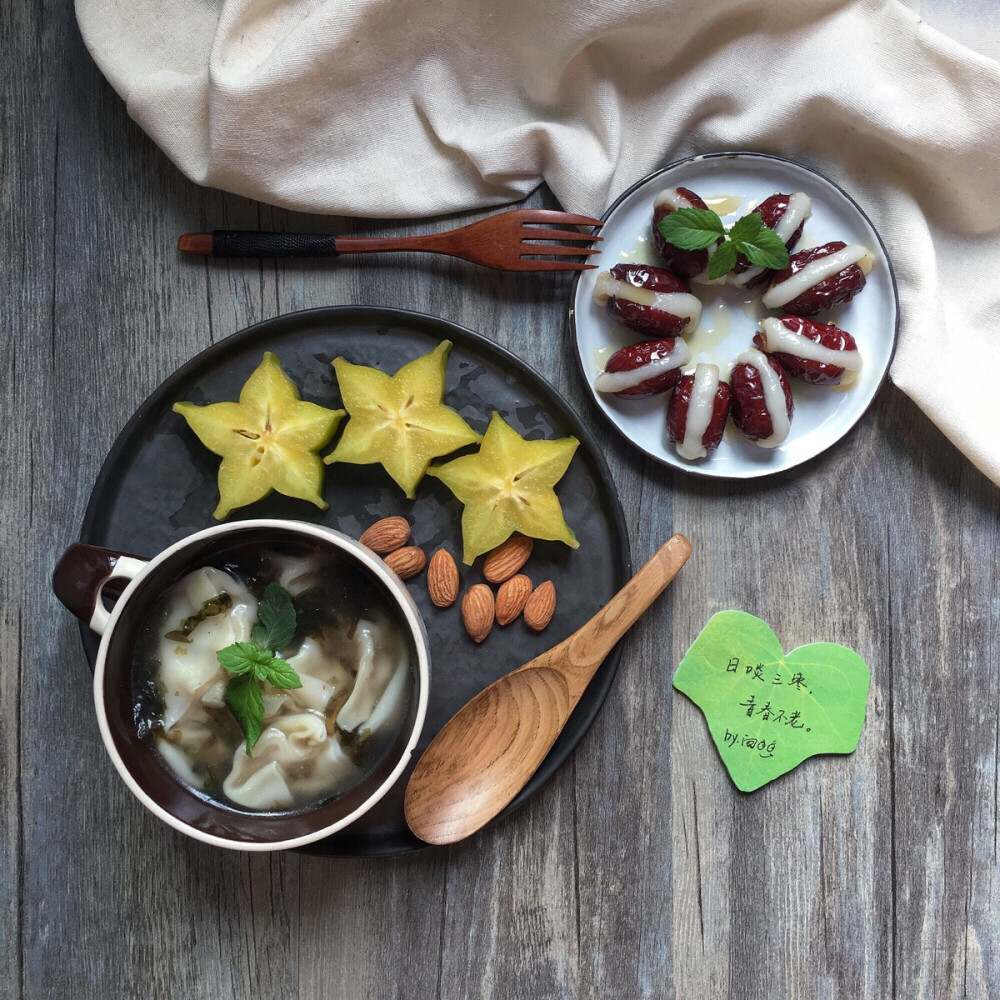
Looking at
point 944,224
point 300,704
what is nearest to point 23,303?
point 300,704

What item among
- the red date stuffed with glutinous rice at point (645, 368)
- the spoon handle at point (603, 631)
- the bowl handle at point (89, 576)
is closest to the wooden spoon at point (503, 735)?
the spoon handle at point (603, 631)

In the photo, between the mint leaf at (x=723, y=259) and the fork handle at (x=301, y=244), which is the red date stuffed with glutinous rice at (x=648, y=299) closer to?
the mint leaf at (x=723, y=259)

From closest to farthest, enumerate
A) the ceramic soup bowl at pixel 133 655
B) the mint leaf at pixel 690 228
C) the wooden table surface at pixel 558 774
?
the ceramic soup bowl at pixel 133 655 < the mint leaf at pixel 690 228 < the wooden table surface at pixel 558 774

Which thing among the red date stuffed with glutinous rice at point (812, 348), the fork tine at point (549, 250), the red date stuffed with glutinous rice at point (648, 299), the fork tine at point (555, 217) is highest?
the fork tine at point (555, 217)

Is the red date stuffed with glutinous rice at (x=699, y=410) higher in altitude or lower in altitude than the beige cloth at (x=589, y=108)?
lower

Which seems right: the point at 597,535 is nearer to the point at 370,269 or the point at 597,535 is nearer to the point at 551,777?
the point at 551,777

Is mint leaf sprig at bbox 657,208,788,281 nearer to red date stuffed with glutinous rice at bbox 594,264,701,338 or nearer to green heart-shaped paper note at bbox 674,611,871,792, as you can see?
red date stuffed with glutinous rice at bbox 594,264,701,338

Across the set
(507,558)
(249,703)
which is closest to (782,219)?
(507,558)

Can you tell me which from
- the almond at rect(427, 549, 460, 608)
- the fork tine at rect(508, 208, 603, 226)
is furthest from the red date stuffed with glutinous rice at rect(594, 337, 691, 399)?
the almond at rect(427, 549, 460, 608)
